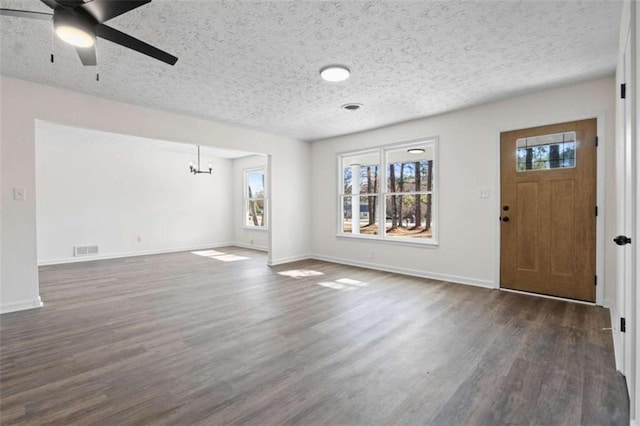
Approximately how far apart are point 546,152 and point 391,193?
2.38 metres

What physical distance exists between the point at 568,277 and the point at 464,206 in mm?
1533

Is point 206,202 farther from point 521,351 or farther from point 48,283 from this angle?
point 521,351

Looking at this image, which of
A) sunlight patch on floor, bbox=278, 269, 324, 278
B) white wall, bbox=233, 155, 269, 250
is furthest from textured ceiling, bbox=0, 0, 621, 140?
white wall, bbox=233, 155, 269, 250

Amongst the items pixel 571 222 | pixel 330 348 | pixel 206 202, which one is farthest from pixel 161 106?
pixel 571 222

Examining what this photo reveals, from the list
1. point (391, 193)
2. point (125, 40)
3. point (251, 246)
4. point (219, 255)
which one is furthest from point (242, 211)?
point (125, 40)

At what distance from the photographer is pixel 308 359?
7.93ft

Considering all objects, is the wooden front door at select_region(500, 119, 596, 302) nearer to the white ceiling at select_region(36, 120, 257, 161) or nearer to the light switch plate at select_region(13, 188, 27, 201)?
the white ceiling at select_region(36, 120, 257, 161)

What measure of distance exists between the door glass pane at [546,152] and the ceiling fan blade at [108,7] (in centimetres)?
445

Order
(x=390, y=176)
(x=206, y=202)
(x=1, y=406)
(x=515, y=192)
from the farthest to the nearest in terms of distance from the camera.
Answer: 1. (x=206, y=202)
2. (x=390, y=176)
3. (x=515, y=192)
4. (x=1, y=406)

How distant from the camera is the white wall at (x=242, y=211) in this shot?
8.46 meters

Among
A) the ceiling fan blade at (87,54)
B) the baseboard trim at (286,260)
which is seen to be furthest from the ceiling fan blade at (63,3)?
the baseboard trim at (286,260)

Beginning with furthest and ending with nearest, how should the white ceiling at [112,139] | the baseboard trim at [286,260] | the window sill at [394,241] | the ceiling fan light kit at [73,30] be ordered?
the baseboard trim at [286,260], the white ceiling at [112,139], the window sill at [394,241], the ceiling fan light kit at [73,30]

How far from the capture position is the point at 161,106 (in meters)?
4.42

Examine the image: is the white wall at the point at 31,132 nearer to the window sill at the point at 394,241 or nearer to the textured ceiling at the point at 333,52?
the textured ceiling at the point at 333,52
